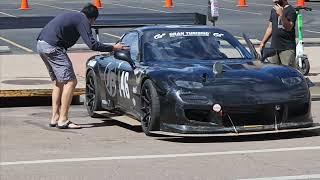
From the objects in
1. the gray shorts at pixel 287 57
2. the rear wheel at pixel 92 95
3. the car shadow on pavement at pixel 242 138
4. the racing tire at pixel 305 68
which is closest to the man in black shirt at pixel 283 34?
the gray shorts at pixel 287 57

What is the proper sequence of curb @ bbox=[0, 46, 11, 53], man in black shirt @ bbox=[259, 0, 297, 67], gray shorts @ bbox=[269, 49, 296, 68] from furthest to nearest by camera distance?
curb @ bbox=[0, 46, 11, 53], gray shorts @ bbox=[269, 49, 296, 68], man in black shirt @ bbox=[259, 0, 297, 67]

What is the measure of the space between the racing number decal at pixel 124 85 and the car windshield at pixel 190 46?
35cm

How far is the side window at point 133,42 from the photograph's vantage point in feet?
33.7

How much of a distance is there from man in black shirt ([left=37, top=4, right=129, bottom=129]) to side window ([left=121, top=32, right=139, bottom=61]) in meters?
0.15

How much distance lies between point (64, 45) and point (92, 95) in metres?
1.39

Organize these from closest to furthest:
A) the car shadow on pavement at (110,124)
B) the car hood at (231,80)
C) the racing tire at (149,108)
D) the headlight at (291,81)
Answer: the car hood at (231,80) → the racing tire at (149,108) → the headlight at (291,81) → the car shadow on pavement at (110,124)

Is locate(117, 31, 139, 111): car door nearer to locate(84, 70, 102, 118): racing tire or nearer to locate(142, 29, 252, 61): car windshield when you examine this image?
locate(142, 29, 252, 61): car windshield

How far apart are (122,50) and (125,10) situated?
75.2 ft

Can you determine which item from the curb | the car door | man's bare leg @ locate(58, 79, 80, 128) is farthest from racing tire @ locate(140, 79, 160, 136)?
the curb

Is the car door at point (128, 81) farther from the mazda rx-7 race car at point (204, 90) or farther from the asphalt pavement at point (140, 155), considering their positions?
the asphalt pavement at point (140, 155)

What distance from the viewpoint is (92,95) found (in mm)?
11383

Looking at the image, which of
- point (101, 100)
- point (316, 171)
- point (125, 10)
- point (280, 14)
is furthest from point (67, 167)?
point (125, 10)

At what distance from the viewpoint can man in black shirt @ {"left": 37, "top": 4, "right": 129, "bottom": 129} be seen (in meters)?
10.0

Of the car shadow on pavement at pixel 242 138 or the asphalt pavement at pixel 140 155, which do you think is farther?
the car shadow on pavement at pixel 242 138
